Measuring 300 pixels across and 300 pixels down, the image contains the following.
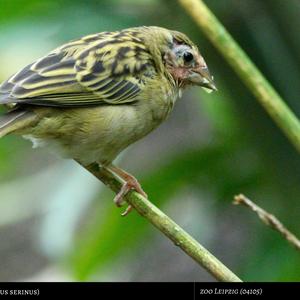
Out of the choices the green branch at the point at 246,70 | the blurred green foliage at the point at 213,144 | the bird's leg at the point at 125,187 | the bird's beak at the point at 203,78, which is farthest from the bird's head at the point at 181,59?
the green branch at the point at 246,70

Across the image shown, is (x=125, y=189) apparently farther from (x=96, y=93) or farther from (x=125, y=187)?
(x=96, y=93)

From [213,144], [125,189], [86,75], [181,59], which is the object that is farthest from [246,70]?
[213,144]

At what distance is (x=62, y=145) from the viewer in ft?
13.4

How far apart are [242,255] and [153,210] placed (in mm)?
1584

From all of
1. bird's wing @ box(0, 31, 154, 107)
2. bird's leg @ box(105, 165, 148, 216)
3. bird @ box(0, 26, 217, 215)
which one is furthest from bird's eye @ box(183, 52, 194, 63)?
bird's leg @ box(105, 165, 148, 216)

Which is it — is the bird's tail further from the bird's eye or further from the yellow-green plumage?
the bird's eye

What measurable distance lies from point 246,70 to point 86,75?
776 mm

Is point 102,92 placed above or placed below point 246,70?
above

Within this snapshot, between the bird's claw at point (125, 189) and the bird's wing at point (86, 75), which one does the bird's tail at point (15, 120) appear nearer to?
the bird's wing at point (86, 75)

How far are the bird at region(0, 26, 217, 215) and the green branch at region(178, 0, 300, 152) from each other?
0.60m

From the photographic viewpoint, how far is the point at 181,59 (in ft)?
14.5

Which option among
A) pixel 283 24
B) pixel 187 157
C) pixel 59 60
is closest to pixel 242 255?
pixel 187 157

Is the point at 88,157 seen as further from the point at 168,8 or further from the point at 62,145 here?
the point at 168,8
